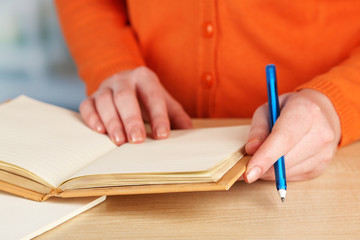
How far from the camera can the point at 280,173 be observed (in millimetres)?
557

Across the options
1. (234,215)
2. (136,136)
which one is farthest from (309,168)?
(136,136)

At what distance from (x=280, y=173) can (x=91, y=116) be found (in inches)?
15.5

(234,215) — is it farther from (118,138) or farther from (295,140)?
(118,138)

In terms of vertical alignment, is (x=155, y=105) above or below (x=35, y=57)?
below

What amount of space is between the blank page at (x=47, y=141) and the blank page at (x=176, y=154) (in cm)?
3

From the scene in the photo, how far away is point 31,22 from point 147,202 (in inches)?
66.3

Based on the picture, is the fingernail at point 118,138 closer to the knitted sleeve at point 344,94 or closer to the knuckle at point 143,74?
the knuckle at point 143,74

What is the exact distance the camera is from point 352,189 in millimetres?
607

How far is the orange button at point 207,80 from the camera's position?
1.09 meters

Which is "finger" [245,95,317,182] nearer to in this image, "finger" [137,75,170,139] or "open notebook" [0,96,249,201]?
"open notebook" [0,96,249,201]

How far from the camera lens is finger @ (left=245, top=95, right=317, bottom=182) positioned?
1.76 ft

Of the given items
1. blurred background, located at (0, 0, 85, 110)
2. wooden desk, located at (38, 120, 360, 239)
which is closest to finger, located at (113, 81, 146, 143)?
wooden desk, located at (38, 120, 360, 239)

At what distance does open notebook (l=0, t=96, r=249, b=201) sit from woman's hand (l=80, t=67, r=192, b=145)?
0.03m

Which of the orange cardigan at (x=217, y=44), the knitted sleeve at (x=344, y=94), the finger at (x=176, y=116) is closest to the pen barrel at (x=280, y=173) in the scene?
the knitted sleeve at (x=344, y=94)
